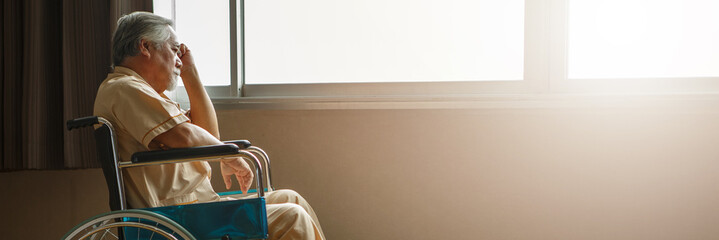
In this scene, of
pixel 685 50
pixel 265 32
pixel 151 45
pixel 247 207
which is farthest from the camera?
pixel 265 32

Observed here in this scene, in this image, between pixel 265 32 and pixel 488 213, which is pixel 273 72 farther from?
pixel 488 213

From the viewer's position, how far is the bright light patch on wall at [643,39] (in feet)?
6.39

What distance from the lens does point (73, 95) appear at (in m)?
2.18

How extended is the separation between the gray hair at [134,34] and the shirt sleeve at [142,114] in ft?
0.57

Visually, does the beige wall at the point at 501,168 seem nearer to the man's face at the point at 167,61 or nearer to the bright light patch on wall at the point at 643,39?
the bright light patch on wall at the point at 643,39

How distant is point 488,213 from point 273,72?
1.01m

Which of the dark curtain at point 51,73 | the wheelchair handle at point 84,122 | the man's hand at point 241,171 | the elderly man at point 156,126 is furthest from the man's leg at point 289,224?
the dark curtain at point 51,73

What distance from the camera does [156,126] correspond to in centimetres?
142

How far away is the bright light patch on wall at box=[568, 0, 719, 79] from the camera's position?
1.95 metres

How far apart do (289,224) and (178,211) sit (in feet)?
0.88

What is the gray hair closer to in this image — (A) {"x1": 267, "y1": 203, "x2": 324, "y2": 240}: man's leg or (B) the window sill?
(A) {"x1": 267, "y1": 203, "x2": 324, "y2": 240}: man's leg

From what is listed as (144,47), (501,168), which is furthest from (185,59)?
(501,168)

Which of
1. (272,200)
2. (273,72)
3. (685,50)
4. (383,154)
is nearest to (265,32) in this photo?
(273,72)

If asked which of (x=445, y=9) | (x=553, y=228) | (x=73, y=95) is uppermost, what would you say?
(x=445, y=9)
